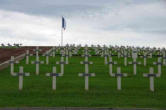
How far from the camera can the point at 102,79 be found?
16.2 m

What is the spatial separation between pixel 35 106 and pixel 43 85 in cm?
401

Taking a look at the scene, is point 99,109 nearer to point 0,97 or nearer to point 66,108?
point 66,108

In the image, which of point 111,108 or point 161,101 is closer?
point 111,108

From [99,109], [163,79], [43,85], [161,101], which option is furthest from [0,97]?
[163,79]

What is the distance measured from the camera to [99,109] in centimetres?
962

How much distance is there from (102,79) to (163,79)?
276cm

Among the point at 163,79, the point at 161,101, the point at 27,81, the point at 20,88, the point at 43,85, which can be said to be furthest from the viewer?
the point at 163,79

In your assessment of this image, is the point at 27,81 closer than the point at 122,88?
No

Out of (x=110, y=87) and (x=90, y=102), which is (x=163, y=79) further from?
(x=90, y=102)

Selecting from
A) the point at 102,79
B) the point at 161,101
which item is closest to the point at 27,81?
the point at 102,79

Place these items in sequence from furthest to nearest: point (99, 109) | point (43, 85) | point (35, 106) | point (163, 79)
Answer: point (163, 79) < point (43, 85) < point (35, 106) < point (99, 109)

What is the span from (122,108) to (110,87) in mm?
4129

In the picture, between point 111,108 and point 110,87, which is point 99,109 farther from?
point 110,87

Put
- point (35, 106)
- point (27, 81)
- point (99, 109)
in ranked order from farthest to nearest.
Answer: point (27, 81) → point (35, 106) → point (99, 109)
